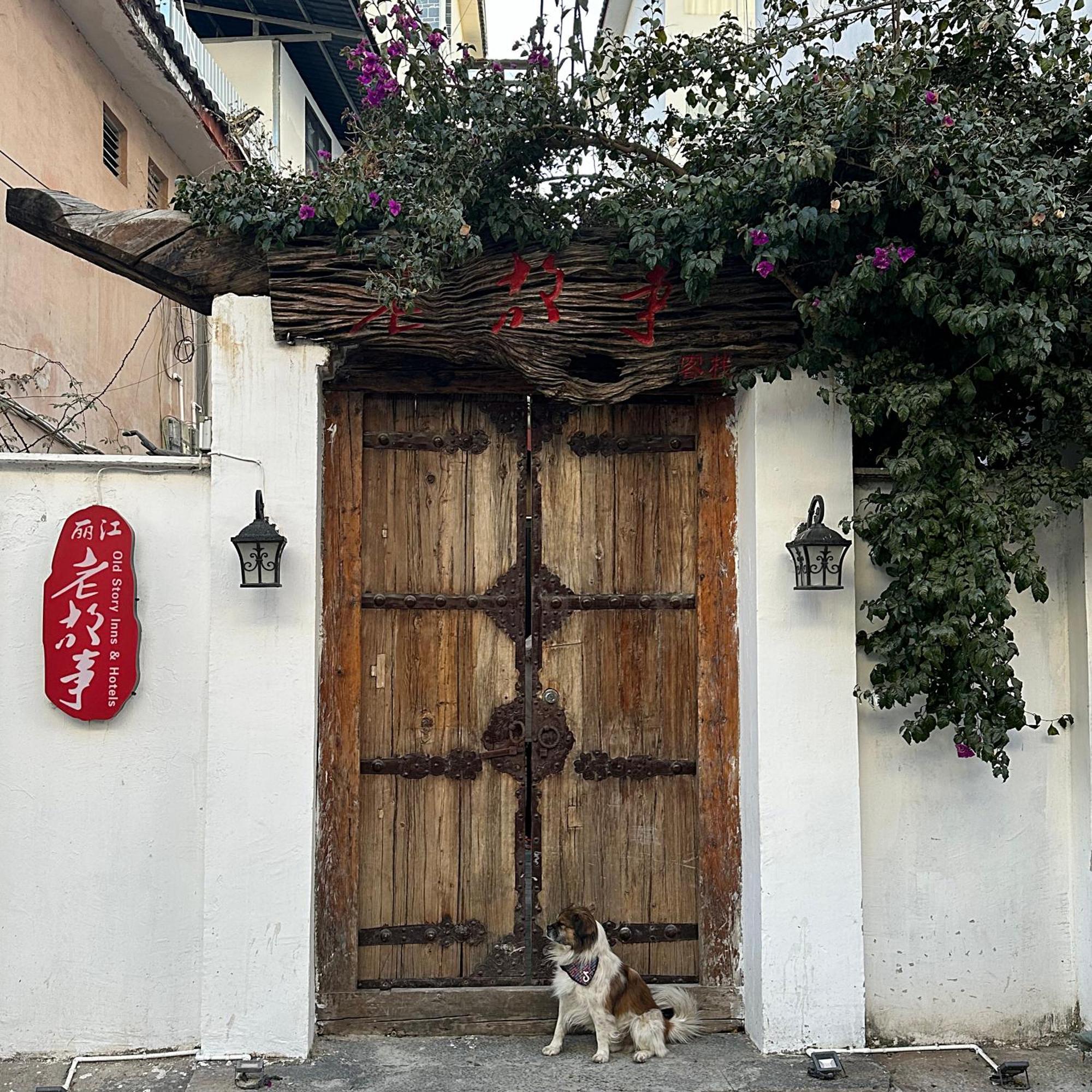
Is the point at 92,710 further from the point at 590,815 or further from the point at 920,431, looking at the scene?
the point at 920,431

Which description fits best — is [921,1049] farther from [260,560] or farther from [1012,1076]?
[260,560]

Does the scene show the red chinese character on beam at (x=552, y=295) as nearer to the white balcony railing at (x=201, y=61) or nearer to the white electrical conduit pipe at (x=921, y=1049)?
the white electrical conduit pipe at (x=921, y=1049)

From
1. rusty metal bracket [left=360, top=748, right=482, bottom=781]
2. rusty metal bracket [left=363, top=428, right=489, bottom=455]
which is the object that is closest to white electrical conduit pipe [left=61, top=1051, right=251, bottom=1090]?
rusty metal bracket [left=360, top=748, right=482, bottom=781]

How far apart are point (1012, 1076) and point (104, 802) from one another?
12.2ft

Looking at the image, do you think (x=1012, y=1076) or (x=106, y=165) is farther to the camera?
(x=106, y=165)

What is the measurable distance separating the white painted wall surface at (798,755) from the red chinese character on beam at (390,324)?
1455mm

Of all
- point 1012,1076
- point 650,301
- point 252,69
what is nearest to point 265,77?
point 252,69

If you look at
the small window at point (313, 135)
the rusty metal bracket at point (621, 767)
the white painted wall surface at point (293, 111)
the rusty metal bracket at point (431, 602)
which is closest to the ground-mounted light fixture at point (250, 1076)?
the rusty metal bracket at point (621, 767)

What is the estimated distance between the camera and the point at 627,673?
5.07 meters

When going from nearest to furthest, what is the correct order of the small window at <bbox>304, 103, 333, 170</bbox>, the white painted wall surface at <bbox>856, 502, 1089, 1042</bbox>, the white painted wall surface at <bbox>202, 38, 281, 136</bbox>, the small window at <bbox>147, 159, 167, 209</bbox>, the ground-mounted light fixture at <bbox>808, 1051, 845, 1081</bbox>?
the ground-mounted light fixture at <bbox>808, 1051, 845, 1081</bbox> → the white painted wall surface at <bbox>856, 502, 1089, 1042</bbox> → the small window at <bbox>147, 159, 167, 209</bbox> → the white painted wall surface at <bbox>202, 38, 281, 136</bbox> → the small window at <bbox>304, 103, 333, 170</bbox>

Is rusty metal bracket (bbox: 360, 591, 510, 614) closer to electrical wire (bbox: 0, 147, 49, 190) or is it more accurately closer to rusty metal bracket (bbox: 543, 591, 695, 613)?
rusty metal bracket (bbox: 543, 591, 695, 613)

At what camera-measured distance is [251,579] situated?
4512 mm

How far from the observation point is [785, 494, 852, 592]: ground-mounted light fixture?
14.9 ft

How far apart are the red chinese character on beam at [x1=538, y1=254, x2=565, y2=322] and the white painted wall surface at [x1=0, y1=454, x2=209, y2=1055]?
62.3 inches
